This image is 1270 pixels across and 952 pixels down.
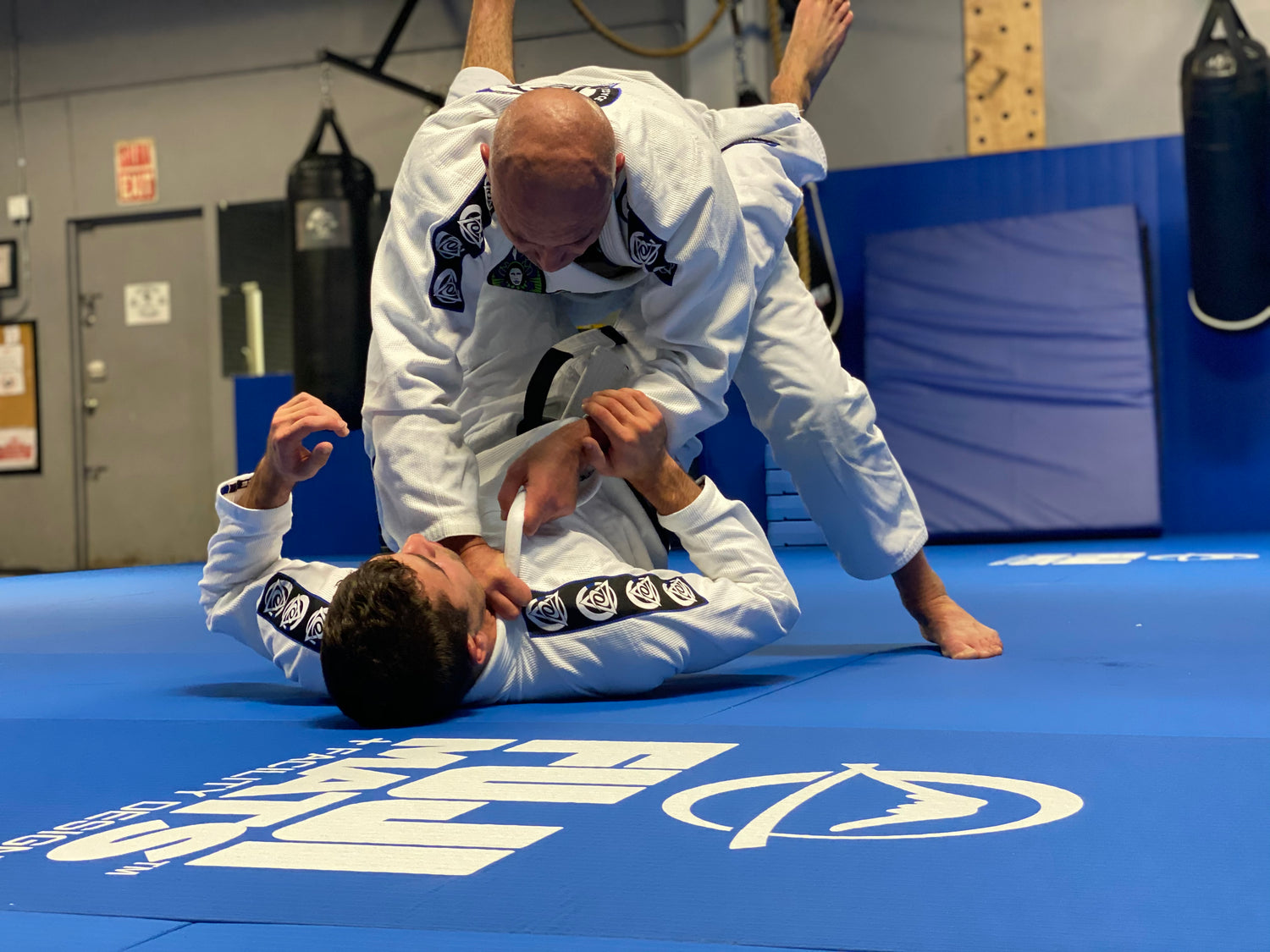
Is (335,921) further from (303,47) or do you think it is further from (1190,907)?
(303,47)

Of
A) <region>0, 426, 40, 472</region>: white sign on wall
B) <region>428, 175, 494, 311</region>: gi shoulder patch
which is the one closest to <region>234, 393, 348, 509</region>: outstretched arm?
<region>428, 175, 494, 311</region>: gi shoulder patch

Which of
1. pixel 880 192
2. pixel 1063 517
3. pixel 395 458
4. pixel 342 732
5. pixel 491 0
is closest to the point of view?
pixel 342 732

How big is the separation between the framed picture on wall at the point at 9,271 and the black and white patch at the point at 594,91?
8108mm

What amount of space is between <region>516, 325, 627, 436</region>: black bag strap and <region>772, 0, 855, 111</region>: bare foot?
2.35 feet

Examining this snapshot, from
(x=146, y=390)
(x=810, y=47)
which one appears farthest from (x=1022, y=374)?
(x=146, y=390)

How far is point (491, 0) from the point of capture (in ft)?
8.48

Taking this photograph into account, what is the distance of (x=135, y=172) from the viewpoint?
888 centimetres

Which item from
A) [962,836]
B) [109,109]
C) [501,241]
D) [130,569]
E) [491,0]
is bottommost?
[130,569]

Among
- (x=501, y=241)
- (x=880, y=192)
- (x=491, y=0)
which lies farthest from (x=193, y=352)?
(x=501, y=241)

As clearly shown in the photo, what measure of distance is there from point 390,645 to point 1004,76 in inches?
243

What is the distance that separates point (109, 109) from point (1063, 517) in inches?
269

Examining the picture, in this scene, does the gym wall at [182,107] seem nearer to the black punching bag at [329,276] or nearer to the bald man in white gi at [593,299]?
the black punching bag at [329,276]

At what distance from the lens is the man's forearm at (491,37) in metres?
2.54

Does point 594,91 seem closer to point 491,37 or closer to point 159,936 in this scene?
point 491,37
